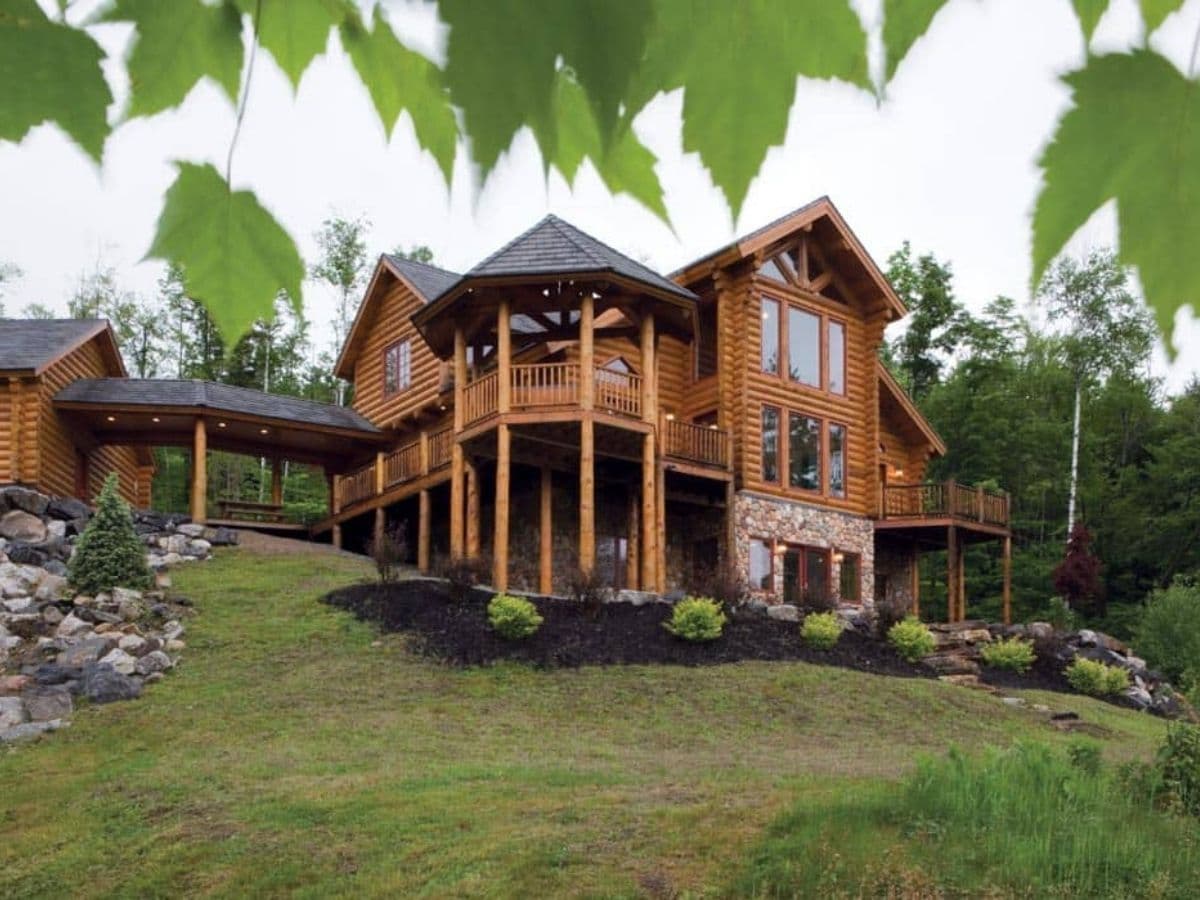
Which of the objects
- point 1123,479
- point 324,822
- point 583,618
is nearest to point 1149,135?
point 324,822

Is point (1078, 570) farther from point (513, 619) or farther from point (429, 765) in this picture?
point (429, 765)

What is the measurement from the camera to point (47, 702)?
12.6 meters

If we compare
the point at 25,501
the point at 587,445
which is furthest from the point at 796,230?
the point at 25,501

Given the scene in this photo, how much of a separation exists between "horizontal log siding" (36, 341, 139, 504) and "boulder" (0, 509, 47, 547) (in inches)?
64.7

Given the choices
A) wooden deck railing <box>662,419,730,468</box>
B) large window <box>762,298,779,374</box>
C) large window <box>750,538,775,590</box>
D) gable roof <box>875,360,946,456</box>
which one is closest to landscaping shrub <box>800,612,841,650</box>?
large window <box>750,538,775,590</box>

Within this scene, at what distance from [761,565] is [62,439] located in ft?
43.4

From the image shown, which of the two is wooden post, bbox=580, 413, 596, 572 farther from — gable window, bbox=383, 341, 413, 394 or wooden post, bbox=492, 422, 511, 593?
gable window, bbox=383, 341, 413, 394

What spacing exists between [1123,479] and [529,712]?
2016cm

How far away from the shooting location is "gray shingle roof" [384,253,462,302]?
23.6m

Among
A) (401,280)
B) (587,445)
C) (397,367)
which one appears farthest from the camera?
(397,367)

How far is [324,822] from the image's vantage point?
8742 mm

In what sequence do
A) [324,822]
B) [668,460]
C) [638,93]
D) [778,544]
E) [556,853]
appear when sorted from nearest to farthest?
[638,93] → [556,853] → [324,822] → [668,460] → [778,544]

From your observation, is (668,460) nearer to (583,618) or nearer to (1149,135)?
(583,618)

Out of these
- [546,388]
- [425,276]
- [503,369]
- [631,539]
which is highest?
[425,276]
